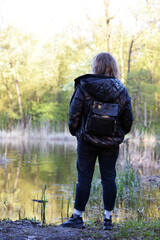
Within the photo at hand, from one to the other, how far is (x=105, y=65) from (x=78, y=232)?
1665 mm

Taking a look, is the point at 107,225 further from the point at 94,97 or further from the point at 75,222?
the point at 94,97

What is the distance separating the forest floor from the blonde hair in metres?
1.56

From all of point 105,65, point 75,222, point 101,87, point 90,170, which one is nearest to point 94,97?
point 101,87

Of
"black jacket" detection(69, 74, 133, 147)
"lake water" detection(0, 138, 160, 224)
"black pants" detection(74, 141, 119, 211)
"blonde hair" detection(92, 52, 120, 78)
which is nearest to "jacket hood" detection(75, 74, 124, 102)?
"black jacket" detection(69, 74, 133, 147)

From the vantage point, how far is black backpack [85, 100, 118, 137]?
3.22m

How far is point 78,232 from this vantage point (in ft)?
10.3

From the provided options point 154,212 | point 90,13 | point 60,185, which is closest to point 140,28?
point 90,13

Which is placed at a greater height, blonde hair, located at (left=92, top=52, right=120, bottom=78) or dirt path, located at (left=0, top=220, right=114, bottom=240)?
blonde hair, located at (left=92, top=52, right=120, bottom=78)

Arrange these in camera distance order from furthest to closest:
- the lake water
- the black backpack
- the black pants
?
the lake water, the black pants, the black backpack

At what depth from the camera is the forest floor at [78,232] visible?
295cm

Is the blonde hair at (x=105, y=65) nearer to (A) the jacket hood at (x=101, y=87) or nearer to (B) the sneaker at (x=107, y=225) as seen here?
(A) the jacket hood at (x=101, y=87)

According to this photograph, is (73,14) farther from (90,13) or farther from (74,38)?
(90,13)

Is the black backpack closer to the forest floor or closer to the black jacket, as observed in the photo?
the black jacket

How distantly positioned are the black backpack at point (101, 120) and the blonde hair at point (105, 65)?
0.36 m
